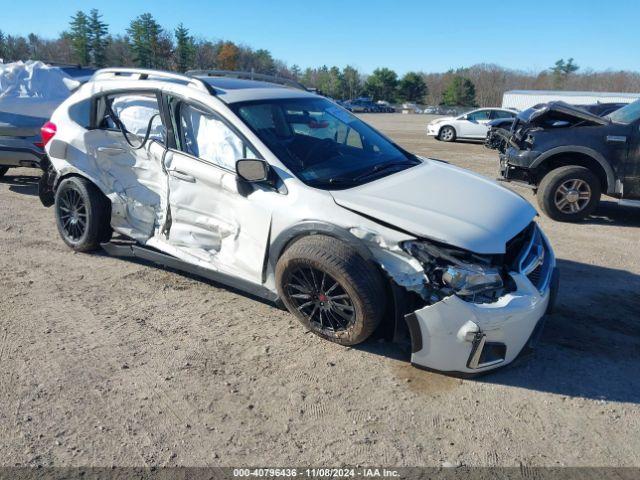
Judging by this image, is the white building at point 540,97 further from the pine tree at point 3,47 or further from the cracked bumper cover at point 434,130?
the pine tree at point 3,47

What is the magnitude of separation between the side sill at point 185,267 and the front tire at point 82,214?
25 centimetres

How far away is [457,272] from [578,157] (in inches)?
200

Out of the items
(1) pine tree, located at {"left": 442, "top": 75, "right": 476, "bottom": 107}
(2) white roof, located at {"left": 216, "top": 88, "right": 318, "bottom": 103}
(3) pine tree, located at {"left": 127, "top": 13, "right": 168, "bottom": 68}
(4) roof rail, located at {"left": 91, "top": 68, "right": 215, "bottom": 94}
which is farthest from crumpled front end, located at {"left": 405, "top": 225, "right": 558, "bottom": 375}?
(1) pine tree, located at {"left": 442, "top": 75, "right": 476, "bottom": 107}

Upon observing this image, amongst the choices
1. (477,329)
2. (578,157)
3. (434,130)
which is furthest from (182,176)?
(434,130)

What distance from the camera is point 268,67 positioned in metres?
104

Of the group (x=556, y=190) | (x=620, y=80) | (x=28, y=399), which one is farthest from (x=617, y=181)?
(x=620, y=80)

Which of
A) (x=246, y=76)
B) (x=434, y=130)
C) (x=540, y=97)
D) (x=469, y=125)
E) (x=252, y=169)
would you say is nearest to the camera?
(x=252, y=169)

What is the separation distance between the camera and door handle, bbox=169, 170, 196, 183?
4.03 metres

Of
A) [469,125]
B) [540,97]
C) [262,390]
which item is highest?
[540,97]

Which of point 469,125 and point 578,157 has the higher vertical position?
point 469,125

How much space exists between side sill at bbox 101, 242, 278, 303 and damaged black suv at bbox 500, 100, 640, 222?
4.91 m

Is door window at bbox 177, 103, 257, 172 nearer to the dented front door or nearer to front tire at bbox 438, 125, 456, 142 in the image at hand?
the dented front door

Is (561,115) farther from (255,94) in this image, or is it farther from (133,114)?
(133,114)

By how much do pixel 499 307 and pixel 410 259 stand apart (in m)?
0.59
